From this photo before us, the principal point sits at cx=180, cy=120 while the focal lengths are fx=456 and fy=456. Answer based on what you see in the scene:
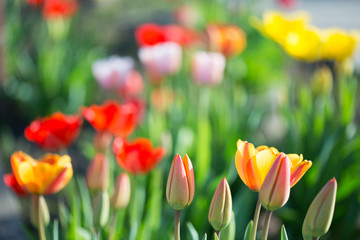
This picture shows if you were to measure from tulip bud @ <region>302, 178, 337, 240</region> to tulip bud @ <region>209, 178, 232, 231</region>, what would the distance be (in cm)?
14

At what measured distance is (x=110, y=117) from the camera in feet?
4.58

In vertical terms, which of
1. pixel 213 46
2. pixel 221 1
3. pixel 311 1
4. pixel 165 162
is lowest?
pixel 311 1

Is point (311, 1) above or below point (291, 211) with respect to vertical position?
below

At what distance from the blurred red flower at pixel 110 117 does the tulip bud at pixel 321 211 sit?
73 centimetres

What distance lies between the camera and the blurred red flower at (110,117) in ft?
4.51

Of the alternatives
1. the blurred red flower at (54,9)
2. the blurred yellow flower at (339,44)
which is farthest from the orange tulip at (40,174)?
the blurred red flower at (54,9)

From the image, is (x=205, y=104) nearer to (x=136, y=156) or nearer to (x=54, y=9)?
(x=136, y=156)

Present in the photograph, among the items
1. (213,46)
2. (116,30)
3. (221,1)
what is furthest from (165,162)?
(116,30)

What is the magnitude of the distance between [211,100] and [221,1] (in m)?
2.15

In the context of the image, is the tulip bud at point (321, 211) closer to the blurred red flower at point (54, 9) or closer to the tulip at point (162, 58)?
the tulip at point (162, 58)

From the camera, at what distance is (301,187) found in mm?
1774

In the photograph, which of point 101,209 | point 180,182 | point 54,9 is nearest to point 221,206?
point 180,182

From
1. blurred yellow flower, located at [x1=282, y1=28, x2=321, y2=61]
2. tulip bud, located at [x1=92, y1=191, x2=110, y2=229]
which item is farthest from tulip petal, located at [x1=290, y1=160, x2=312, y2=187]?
blurred yellow flower, located at [x1=282, y1=28, x2=321, y2=61]

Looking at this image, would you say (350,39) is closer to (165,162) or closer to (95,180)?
(165,162)
